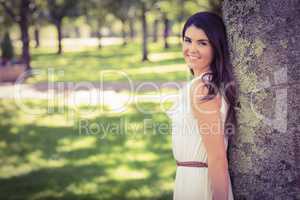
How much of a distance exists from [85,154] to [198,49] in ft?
17.0

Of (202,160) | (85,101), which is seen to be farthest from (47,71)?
(202,160)

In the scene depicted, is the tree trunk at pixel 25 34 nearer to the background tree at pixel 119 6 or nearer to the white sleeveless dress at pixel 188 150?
the background tree at pixel 119 6

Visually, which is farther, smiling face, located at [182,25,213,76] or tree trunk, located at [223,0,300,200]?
smiling face, located at [182,25,213,76]

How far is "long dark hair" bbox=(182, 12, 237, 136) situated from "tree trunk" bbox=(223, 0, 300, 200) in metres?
0.05

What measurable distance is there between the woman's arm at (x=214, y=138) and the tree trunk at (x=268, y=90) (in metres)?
0.12

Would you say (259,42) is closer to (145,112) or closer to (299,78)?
(299,78)

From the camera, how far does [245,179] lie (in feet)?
6.91

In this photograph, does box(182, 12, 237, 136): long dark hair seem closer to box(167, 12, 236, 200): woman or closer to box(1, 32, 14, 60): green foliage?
box(167, 12, 236, 200): woman

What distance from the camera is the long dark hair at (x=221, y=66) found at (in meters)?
2.10

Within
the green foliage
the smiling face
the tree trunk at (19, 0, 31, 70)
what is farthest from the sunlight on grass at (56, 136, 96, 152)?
the green foliage

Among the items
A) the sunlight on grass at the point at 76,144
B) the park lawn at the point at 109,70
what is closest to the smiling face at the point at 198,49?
the sunlight on grass at the point at 76,144

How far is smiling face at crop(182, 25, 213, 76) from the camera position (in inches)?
85.7

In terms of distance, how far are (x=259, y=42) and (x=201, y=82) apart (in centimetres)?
38

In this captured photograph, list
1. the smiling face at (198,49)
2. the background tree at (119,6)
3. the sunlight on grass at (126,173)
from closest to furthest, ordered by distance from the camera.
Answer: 1. the smiling face at (198,49)
2. the sunlight on grass at (126,173)
3. the background tree at (119,6)
